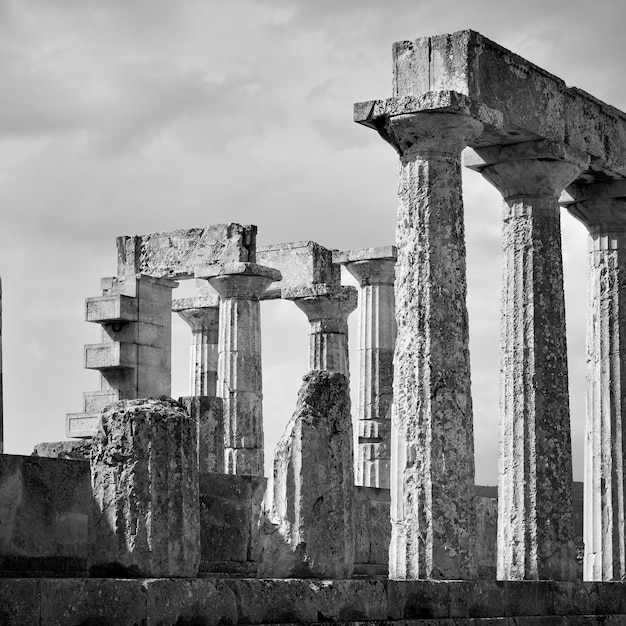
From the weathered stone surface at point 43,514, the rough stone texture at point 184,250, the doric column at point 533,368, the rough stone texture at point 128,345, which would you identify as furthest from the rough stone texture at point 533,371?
the rough stone texture at point 128,345

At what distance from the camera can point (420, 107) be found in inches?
711

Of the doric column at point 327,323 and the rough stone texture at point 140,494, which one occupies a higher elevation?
the doric column at point 327,323

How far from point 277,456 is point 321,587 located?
124cm

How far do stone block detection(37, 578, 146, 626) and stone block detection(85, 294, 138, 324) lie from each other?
57.6ft

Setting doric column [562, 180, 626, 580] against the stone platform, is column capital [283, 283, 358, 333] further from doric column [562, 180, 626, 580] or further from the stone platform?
the stone platform

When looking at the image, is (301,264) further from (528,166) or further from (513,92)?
(513,92)

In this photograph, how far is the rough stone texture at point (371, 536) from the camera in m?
20.6

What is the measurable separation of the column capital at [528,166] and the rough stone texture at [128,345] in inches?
429

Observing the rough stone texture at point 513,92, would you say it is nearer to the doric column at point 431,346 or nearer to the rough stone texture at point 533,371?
the rough stone texture at point 533,371

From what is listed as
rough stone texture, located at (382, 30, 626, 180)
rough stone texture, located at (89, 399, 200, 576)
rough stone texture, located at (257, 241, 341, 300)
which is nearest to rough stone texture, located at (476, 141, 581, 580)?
rough stone texture, located at (382, 30, 626, 180)

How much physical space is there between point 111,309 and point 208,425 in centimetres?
694

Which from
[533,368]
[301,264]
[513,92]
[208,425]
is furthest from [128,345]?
[513,92]

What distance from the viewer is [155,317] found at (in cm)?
3073

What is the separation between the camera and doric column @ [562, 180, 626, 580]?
22.1 meters
